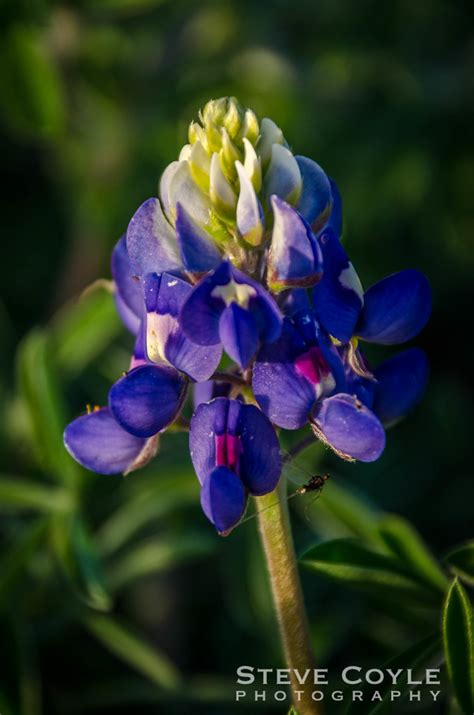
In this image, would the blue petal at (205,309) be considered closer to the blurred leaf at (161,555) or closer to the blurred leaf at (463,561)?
the blurred leaf at (463,561)

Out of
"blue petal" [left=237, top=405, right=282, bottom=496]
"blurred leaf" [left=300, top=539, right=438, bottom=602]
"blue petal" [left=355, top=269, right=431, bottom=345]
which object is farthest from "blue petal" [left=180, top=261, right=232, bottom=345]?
"blurred leaf" [left=300, top=539, right=438, bottom=602]

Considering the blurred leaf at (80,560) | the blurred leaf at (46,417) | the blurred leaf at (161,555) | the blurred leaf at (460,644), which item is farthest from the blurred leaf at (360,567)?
the blurred leaf at (46,417)

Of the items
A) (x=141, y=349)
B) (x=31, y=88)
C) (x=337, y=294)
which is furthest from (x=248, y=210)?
(x=31, y=88)

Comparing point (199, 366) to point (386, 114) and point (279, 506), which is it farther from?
point (386, 114)

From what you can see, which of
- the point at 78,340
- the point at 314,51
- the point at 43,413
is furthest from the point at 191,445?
the point at 314,51

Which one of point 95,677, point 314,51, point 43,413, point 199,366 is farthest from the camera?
point 314,51

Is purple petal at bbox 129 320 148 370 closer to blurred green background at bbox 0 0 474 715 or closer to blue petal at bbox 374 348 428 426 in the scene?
blue petal at bbox 374 348 428 426

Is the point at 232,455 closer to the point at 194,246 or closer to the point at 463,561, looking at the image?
the point at 194,246
